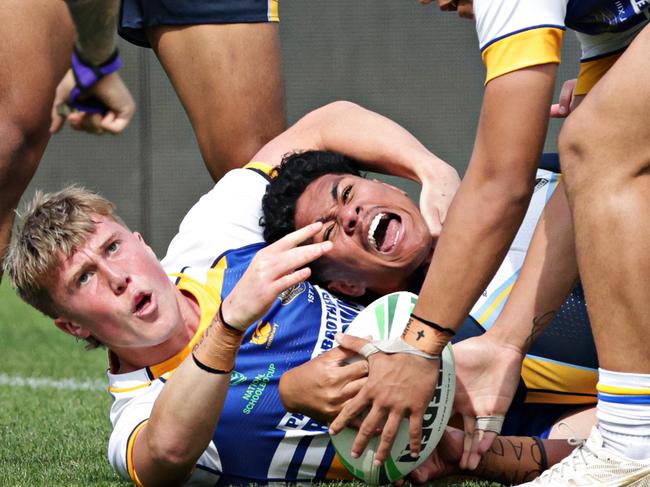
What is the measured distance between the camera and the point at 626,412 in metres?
2.40

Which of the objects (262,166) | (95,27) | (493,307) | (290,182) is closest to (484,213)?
(493,307)

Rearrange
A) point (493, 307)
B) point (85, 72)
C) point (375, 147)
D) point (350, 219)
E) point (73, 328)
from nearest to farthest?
1. point (73, 328)
2. point (493, 307)
3. point (350, 219)
4. point (375, 147)
5. point (85, 72)

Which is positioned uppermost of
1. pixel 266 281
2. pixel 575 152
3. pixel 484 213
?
pixel 575 152

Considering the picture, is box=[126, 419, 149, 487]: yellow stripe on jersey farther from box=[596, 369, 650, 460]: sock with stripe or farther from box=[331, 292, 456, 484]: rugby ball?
box=[596, 369, 650, 460]: sock with stripe

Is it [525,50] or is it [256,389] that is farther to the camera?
[256,389]

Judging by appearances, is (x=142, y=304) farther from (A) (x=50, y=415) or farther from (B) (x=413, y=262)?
(A) (x=50, y=415)

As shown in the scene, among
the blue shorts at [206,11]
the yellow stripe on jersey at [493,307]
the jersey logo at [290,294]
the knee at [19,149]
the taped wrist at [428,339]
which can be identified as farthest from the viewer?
the blue shorts at [206,11]

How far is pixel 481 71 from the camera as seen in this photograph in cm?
920

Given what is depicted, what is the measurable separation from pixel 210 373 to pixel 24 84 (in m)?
1.63

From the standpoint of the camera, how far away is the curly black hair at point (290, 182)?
376 cm

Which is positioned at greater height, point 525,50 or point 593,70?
point 525,50

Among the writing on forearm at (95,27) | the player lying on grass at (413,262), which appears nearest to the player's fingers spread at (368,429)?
the player lying on grass at (413,262)

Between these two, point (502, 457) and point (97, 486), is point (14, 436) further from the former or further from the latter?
point (502, 457)

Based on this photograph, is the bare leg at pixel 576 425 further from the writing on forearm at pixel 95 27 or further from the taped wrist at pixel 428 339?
the writing on forearm at pixel 95 27
